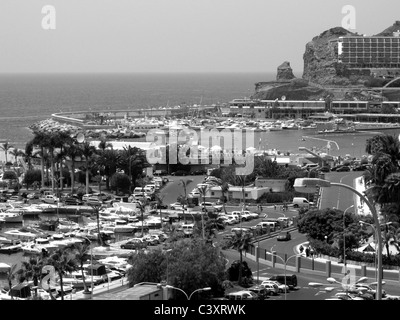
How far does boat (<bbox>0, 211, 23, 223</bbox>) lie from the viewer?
104ft

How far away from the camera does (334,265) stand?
20016mm

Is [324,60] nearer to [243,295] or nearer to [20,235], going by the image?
[20,235]

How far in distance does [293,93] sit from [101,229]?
242 ft

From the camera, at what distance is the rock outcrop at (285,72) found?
11280cm

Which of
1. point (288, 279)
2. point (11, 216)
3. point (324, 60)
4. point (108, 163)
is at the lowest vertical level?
point (11, 216)

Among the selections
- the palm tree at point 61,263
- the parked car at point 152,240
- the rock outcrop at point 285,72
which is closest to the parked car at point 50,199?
the parked car at point 152,240

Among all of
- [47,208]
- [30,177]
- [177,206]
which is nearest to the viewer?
[177,206]

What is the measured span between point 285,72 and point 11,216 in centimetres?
8462

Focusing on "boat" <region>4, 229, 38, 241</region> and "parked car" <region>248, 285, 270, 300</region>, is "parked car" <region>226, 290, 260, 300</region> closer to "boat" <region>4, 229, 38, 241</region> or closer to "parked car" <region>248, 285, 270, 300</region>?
"parked car" <region>248, 285, 270, 300</region>

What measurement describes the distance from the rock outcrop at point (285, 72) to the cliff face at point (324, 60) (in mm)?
2592

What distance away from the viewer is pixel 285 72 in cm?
11319

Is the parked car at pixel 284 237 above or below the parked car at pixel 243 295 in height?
below

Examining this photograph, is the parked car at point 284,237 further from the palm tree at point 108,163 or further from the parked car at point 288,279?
the palm tree at point 108,163

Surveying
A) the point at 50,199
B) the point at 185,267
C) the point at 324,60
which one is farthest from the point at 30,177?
the point at 324,60
